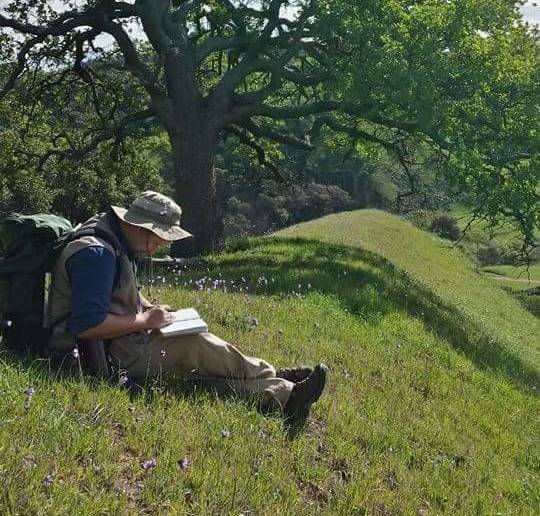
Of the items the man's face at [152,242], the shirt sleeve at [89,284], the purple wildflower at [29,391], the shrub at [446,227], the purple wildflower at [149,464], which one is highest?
the man's face at [152,242]

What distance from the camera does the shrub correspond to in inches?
2408

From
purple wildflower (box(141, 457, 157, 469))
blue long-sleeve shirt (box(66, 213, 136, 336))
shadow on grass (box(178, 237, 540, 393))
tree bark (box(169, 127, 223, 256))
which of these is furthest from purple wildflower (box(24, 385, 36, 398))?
tree bark (box(169, 127, 223, 256))

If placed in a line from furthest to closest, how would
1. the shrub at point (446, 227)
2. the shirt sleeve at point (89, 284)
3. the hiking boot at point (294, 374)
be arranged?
the shrub at point (446, 227), the hiking boot at point (294, 374), the shirt sleeve at point (89, 284)

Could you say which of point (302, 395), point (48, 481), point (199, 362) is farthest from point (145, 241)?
point (48, 481)

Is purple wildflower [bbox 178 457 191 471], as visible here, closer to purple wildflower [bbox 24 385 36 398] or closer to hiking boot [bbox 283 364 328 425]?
purple wildflower [bbox 24 385 36 398]

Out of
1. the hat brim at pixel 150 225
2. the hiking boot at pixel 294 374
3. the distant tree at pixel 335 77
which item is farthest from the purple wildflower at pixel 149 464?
the distant tree at pixel 335 77

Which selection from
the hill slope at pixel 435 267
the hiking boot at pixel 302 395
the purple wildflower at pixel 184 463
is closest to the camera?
the purple wildflower at pixel 184 463

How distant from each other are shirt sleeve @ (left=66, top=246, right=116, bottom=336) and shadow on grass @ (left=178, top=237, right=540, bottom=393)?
5.61 m

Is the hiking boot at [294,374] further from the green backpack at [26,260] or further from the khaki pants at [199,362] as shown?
the green backpack at [26,260]

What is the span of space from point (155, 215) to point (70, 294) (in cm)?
83

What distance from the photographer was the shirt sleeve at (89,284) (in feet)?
14.1

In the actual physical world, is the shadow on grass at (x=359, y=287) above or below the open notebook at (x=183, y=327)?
below

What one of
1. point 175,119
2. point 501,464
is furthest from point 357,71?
point 501,464

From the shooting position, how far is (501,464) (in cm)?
672
